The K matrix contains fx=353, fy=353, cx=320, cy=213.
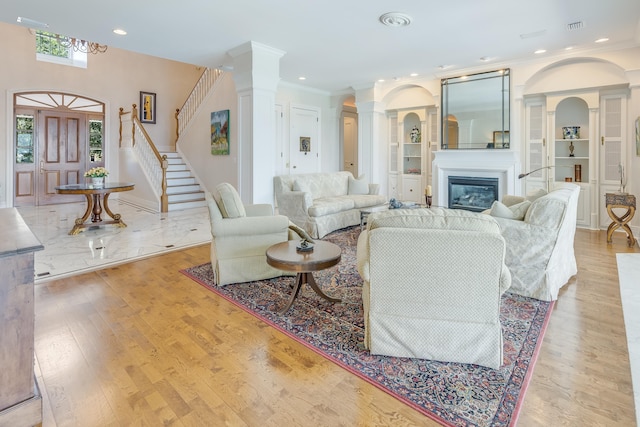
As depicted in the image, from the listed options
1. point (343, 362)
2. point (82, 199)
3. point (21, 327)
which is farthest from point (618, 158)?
point (82, 199)

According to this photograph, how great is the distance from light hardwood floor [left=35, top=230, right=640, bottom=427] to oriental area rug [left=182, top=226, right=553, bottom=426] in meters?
0.07

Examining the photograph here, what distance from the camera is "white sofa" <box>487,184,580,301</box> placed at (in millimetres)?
2906

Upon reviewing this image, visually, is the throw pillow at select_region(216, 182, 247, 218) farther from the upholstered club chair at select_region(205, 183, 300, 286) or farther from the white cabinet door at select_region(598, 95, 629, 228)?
the white cabinet door at select_region(598, 95, 629, 228)

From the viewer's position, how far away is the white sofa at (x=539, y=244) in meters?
2.91

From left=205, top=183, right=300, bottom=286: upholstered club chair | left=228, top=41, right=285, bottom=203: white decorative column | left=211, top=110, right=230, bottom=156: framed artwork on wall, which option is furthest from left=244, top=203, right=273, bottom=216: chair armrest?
left=211, top=110, right=230, bottom=156: framed artwork on wall

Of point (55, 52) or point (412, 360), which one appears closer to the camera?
point (412, 360)

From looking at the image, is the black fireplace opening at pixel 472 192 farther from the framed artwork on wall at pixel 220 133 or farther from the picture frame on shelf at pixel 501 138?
the framed artwork on wall at pixel 220 133

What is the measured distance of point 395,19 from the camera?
4.19 metres

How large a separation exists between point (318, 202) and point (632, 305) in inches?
157

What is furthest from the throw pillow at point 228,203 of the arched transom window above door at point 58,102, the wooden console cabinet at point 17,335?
the arched transom window above door at point 58,102

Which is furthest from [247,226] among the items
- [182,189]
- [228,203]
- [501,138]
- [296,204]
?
[182,189]

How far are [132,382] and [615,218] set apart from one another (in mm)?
5936

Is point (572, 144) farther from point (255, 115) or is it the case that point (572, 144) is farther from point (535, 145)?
point (255, 115)

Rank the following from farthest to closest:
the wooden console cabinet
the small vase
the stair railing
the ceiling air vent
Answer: the stair railing
the small vase
the ceiling air vent
the wooden console cabinet
